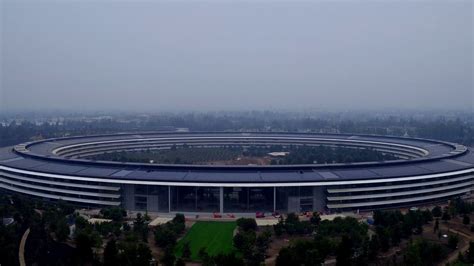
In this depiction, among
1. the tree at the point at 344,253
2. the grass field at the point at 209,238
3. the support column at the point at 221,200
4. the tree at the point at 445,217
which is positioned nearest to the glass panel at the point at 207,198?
the support column at the point at 221,200

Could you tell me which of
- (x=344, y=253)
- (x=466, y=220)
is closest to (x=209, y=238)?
(x=344, y=253)

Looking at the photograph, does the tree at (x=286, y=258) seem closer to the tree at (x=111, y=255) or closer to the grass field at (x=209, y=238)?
the grass field at (x=209, y=238)

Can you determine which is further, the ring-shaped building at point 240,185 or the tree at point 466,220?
the ring-shaped building at point 240,185

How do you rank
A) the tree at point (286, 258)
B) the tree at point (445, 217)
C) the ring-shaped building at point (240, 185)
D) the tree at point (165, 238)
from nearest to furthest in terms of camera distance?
the tree at point (286, 258) → the tree at point (165, 238) → the tree at point (445, 217) → the ring-shaped building at point (240, 185)

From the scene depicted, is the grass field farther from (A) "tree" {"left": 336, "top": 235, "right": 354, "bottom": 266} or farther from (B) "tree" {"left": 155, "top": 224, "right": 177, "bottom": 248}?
(A) "tree" {"left": 336, "top": 235, "right": 354, "bottom": 266}

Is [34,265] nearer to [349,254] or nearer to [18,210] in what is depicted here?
[18,210]

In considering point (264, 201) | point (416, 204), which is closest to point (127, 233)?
point (264, 201)

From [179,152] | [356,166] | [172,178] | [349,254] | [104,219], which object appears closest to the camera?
[349,254]

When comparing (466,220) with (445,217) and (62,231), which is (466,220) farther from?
(62,231)
